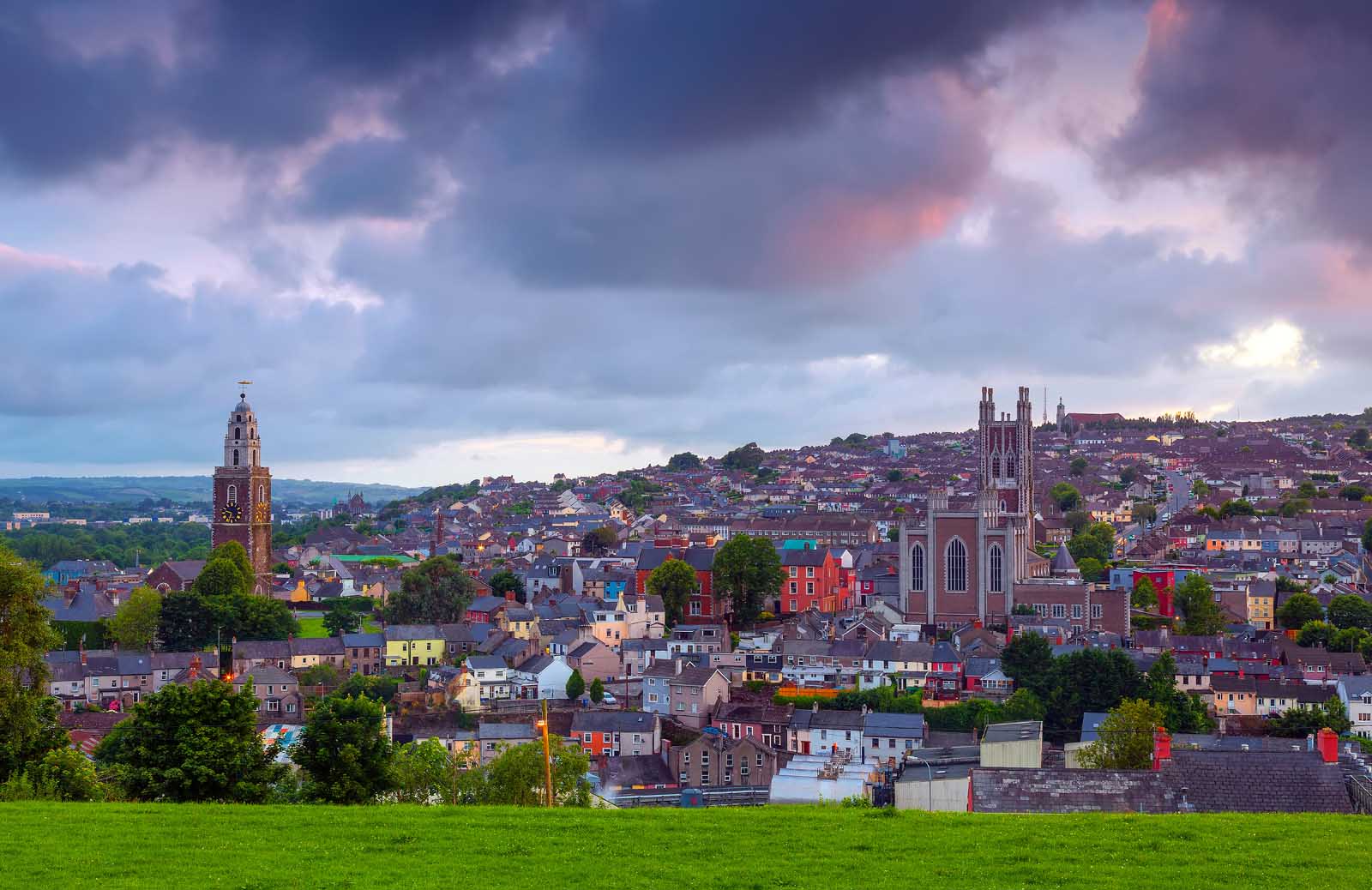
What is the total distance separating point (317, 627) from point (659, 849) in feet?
237

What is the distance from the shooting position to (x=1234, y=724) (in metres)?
56.5

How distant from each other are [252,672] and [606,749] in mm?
20715

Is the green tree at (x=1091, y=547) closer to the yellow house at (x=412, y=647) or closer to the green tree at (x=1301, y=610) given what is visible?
the green tree at (x=1301, y=610)

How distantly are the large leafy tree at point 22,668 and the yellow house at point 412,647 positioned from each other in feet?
148

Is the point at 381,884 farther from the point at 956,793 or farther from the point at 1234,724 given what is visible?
the point at 1234,724

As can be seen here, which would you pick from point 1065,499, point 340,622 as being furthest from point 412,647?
point 1065,499

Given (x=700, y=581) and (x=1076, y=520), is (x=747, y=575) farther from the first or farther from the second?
(x=1076, y=520)

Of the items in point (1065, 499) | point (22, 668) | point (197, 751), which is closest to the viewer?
point (197, 751)

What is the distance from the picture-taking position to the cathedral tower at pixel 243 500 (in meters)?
93.2

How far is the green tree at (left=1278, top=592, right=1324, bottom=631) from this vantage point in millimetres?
75250

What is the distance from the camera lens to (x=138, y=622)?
74.5 metres

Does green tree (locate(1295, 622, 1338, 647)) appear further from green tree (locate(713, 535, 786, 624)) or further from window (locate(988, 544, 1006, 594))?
green tree (locate(713, 535, 786, 624))

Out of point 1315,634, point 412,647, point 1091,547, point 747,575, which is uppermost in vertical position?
point 1091,547

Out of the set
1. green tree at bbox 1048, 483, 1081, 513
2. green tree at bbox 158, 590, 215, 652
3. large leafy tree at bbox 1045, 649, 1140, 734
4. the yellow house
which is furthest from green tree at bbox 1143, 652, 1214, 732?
green tree at bbox 1048, 483, 1081, 513
